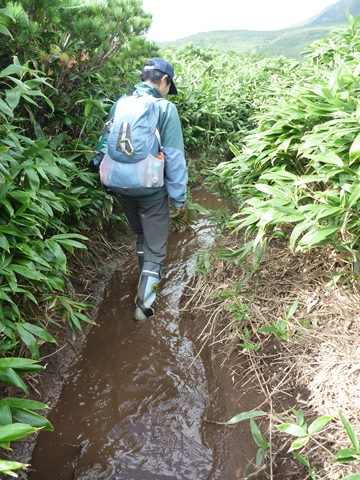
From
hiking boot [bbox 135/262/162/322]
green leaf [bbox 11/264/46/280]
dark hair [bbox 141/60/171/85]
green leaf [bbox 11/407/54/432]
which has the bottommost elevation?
hiking boot [bbox 135/262/162/322]

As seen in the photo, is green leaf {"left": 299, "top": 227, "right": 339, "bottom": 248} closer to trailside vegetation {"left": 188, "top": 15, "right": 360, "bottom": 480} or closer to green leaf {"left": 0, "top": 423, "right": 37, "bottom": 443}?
trailside vegetation {"left": 188, "top": 15, "right": 360, "bottom": 480}

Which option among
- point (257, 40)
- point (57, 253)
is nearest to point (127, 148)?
point (57, 253)

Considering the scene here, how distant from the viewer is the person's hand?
167 inches

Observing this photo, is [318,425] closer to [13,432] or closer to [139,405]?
[13,432]

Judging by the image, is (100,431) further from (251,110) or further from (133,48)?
(251,110)

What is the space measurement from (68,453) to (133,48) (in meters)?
3.44

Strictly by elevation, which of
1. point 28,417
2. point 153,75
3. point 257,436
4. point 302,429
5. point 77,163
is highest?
point 153,75

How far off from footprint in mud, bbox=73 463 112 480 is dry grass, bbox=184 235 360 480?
2.90 feet

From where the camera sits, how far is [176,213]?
4.24 metres

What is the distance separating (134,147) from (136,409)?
70.5 inches

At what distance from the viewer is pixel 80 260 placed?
336 centimetres

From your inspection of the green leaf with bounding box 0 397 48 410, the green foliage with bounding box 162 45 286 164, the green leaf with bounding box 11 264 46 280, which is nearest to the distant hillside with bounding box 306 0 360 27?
the green foliage with bounding box 162 45 286 164


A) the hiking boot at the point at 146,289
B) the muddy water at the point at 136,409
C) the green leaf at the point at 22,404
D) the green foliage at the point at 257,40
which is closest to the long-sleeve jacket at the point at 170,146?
the hiking boot at the point at 146,289

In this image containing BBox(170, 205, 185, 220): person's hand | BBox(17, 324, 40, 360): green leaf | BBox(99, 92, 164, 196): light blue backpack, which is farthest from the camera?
BBox(170, 205, 185, 220): person's hand
